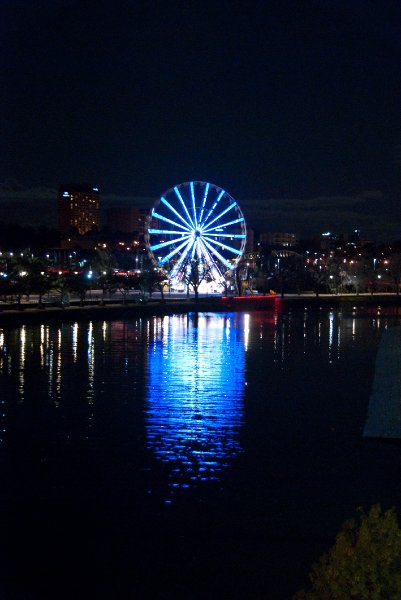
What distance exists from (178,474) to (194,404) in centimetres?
457

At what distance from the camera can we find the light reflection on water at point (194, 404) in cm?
970

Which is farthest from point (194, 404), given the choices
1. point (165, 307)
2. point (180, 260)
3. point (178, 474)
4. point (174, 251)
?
point (180, 260)

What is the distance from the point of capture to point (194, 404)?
44.5ft

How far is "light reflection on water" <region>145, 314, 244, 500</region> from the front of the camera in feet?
31.8

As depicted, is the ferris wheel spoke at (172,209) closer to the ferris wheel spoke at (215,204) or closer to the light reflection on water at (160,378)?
the ferris wheel spoke at (215,204)

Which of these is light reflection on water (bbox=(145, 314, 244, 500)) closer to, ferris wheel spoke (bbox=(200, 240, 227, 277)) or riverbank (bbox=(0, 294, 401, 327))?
riverbank (bbox=(0, 294, 401, 327))

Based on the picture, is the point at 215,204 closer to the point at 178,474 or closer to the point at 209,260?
the point at 209,260

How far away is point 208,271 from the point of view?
52.8 meters

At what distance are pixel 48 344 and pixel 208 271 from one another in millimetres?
29250

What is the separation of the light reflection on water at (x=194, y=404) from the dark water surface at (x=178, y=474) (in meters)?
0.04

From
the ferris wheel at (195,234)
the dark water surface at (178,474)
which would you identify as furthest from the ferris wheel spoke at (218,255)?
the dark water surface at (178,474)

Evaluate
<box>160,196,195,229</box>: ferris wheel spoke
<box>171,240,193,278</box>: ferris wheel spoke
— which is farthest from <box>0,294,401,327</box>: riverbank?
<box>160,196,195,229</box>: ferris wheel spoke

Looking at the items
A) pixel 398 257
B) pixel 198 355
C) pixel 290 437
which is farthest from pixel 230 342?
pixel 398 257

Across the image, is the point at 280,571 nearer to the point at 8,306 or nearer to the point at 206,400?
the point at 206,400
